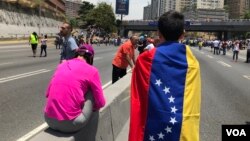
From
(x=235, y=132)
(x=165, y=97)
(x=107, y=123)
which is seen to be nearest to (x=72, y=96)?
(x=165, y=97)

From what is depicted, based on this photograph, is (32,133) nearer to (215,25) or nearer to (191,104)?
(191,104)

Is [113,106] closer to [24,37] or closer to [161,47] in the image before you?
[161,47]

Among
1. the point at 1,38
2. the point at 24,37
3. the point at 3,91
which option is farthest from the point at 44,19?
the point at 3,91

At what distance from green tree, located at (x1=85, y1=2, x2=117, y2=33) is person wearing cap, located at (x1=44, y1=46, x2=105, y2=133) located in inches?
5599

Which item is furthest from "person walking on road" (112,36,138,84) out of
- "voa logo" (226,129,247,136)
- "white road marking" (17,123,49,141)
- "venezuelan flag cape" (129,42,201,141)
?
"venezuelan flag cape" (129,42,201,141)

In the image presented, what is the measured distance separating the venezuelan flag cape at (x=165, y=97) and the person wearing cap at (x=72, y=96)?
4.58 feet

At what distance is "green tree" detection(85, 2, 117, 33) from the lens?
148m

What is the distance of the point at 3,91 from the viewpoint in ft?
44.1

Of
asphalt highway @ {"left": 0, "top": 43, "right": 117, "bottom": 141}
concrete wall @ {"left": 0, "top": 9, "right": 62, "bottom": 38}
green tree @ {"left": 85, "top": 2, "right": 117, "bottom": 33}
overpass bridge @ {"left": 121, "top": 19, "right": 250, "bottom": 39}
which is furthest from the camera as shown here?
green tree @ {"left": 85, "top": 2, "right": 117, "bottom": 33}

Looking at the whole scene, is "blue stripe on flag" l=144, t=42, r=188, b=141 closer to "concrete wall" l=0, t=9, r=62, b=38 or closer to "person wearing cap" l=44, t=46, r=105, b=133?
"person wearing cap" l=44, t=46, r=105, b=133

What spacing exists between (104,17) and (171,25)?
14443cm

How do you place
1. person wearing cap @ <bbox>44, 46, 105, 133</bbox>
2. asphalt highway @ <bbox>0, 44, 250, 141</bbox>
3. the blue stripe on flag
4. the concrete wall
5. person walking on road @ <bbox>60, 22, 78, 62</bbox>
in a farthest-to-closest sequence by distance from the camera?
the concrete wall
person walking on road @ <bbox>60, 22, 78, 62</bbox>
asphalt highway @ <bbox>0, 44, 250, 141</bbox>
person wearing cap @ <bbox>44, 46, 105, 133</bbox>
the blue stripe on flag

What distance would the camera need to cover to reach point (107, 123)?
702cm

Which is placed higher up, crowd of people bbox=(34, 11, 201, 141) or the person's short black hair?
the person's short black hair
